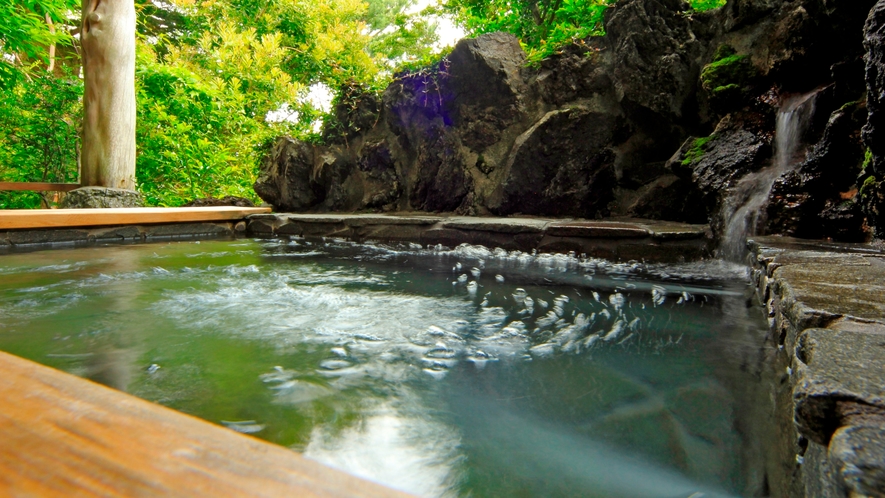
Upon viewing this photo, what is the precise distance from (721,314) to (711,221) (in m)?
1.91

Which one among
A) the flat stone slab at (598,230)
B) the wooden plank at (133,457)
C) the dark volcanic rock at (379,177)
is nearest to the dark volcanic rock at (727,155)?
the flat stone slab at (598,230)

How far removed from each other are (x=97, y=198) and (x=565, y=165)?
597 centimetres

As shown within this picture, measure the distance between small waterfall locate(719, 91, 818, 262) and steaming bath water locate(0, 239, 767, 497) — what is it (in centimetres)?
51

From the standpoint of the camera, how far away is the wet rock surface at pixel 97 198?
5.61 meters

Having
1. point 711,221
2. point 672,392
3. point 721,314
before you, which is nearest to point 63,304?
point 672,392

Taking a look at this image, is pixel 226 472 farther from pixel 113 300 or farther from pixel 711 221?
pixel 711 221

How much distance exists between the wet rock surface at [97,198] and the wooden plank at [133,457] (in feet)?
21.2

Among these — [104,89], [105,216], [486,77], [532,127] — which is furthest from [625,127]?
[104,89]

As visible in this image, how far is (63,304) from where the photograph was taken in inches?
90.5

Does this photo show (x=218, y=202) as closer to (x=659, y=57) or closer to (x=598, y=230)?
(x=598, y=230)

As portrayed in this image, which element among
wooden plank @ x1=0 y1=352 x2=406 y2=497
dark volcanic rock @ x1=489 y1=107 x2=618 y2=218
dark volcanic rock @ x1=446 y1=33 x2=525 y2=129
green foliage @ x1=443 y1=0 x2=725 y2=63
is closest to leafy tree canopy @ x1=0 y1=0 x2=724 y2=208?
green foliage @ x1=443 y1=0 x2=725 y2=63

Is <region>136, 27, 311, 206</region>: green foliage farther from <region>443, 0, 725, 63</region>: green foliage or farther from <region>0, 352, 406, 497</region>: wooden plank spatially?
<region>0, 352, 406, 497</region>: wooden plank

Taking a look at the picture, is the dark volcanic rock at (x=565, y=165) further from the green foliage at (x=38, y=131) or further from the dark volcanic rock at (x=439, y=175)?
the green foliage at (x=38, y=131)

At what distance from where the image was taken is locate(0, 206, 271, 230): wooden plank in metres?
4.43
